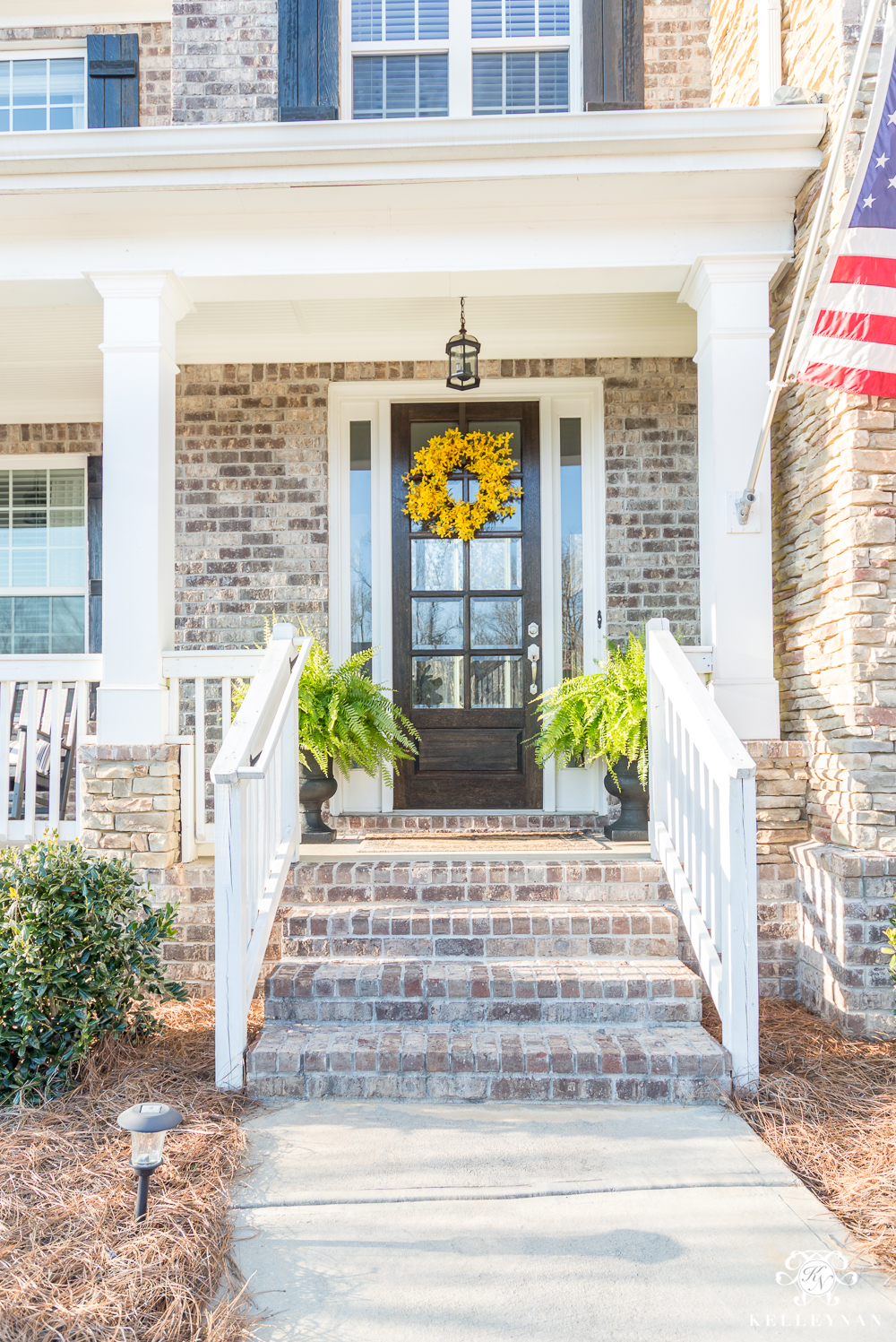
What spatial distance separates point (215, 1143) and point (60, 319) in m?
3.95

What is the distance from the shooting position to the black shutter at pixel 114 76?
5.36 metres

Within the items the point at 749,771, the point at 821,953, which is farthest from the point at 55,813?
the point at 821,953

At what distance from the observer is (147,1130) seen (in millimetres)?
1931

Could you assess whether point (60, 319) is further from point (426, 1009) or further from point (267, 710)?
point (426, 1009)

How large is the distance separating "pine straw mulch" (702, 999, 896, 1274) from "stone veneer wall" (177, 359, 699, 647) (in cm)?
251

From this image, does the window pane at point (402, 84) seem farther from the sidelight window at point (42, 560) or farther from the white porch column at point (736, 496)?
the sidelight window at point (42, 560)

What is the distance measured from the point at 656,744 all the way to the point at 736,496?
3.46 ft

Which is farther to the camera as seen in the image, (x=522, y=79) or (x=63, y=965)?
(x=522, y=79)

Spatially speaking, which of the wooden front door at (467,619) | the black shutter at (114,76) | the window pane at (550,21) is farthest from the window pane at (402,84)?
the wooden front door at (467,619)

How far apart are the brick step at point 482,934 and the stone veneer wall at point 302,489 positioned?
2.18 m

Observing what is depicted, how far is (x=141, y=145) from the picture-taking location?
3.65 metres

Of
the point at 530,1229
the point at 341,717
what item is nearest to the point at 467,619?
the point at 341,717

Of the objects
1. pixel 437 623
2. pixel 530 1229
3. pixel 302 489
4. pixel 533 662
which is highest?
pixel 302 489

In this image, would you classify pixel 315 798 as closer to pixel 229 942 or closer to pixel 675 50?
pixel 229 942
